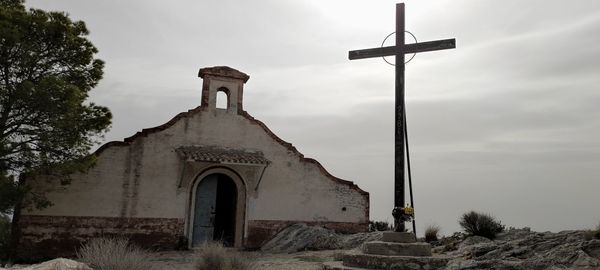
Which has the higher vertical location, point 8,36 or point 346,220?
point 8,36

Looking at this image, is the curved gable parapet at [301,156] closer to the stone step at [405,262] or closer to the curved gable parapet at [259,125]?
the curved gable parapet at [259,125]

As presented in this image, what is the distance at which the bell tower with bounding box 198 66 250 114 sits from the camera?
15.8 metres

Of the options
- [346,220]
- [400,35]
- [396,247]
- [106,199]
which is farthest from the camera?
[346,220]

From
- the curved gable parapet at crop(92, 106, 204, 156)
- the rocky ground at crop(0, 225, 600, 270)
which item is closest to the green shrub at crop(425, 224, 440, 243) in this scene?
the rocky ground at crop(0, 225, 600, 270)

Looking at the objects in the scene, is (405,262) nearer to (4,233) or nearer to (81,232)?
(81,232)

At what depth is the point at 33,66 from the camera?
11.8 meters

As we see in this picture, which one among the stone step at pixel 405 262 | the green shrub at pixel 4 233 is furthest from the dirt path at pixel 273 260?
the green shrub at pixel 4 233

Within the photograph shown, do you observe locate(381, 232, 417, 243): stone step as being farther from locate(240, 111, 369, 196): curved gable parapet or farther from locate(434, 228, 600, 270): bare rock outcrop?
locate(240, 111, 369, 196): curved gable parapet

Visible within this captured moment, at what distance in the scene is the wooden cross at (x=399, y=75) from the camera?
364 inches

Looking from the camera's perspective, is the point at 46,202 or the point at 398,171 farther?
the point at 46,202

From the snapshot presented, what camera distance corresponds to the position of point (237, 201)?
1580 centimetres

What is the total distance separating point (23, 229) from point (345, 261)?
936 centimetres

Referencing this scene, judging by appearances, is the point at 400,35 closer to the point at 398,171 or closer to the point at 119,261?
the point at 398,171

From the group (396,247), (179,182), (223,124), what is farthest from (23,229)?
(396,247)
